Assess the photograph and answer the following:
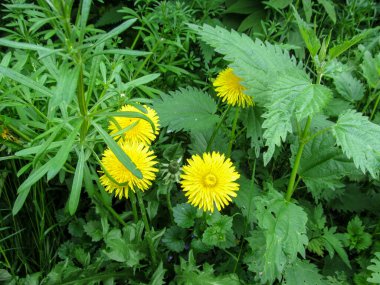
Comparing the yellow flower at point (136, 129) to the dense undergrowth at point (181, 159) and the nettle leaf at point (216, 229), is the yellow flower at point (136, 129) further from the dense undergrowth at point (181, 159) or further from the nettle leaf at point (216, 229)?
the nettle leaf at point (216, 229)

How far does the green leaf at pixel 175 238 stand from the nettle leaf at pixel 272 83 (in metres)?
0.45

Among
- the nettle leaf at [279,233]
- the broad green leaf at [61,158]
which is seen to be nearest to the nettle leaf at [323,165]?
the nettle leaf at [279,233]

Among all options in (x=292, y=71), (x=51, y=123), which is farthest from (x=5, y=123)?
(x=292, y=71)

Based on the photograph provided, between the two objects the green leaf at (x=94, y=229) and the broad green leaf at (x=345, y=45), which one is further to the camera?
the green leaf at (x=94, y=229)

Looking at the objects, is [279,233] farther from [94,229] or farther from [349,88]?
[349,88]

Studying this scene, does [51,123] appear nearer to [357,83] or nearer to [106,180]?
[106,180]

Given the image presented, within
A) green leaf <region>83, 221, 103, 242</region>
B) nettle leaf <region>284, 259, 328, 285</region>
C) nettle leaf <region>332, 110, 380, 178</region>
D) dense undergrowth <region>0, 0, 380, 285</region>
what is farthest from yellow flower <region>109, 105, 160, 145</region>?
nettle leaf <region>284, 259, 328, 285</region>

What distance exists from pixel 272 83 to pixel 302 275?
0.64 metres

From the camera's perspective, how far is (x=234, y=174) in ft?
4.06

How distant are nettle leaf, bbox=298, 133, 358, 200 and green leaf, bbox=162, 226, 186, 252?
0.45 m

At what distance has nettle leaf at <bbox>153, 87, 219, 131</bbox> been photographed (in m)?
1.50

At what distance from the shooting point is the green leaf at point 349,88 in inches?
69.5

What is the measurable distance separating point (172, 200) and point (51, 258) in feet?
1.74

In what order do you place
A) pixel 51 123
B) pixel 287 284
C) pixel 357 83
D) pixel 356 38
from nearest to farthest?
pixel 356 38, pixel 51 123, pixel 287 284, pixel 357 83
